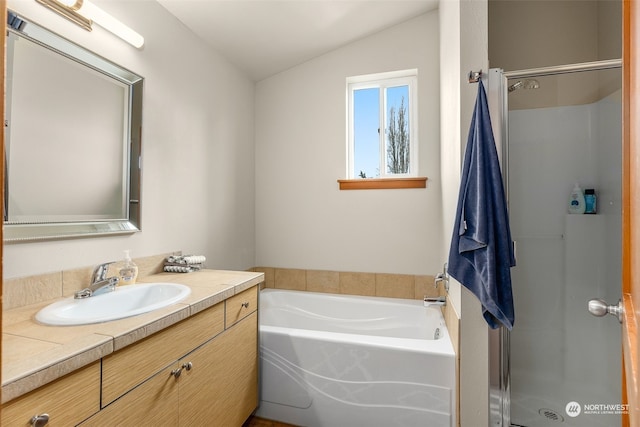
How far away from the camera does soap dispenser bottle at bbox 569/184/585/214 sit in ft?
6.00

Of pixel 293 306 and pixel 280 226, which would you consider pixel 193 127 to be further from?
pixel 293 306

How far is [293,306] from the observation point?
2.57m

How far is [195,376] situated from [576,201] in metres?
2.16

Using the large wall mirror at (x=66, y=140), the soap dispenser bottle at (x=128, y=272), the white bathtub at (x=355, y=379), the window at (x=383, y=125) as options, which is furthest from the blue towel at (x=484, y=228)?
the large wall mirror at (x=66, y=140)

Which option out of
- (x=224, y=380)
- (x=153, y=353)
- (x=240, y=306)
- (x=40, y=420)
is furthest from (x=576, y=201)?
(x=40, y=420)

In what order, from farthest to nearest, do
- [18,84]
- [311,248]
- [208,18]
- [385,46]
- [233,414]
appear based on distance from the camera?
[311,248], [385,46], [208,18], [233,414], [18,84]

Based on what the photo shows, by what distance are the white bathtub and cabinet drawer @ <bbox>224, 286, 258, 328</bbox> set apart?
9.2 inches

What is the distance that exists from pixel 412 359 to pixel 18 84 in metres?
2.01

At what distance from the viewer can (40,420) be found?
76 cm

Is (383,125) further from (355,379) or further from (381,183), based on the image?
Answer: (355,379)

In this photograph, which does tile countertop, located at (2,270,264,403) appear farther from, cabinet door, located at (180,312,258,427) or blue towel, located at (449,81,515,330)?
blue towel, located at (449,81,515,330)

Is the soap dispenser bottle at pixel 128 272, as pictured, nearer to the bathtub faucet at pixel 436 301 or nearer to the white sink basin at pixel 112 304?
the white sink basin at pixel 112 304

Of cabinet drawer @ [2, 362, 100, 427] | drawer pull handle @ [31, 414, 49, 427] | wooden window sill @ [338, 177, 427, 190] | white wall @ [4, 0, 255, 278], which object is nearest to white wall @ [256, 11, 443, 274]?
wooden window sill @ [338, 177, 427, 190]

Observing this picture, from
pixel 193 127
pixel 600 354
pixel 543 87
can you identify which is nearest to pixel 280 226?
pixel 193 127
